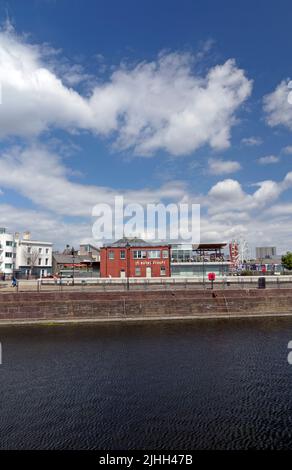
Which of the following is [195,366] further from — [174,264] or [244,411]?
[174,264]

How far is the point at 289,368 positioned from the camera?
20.9 meters

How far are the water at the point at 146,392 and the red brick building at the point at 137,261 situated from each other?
3572 cm

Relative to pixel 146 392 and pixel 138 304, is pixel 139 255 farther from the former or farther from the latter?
pixel 146 392

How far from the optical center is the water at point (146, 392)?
512 inches

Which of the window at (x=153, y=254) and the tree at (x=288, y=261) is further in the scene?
the tree at (x=288, y=261)

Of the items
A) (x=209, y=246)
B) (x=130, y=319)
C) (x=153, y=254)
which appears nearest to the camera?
(x=130, y=319)

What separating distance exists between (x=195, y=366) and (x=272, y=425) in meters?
7.61

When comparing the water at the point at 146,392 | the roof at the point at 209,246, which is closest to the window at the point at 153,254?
the roof at the point at 209,246

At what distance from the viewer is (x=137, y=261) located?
66.0 meters

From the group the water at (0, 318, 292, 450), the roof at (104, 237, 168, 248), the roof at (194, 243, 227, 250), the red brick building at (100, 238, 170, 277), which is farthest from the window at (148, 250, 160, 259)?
the water at (0, 318, 292, 450)

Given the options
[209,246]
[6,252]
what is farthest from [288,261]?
[6,252]

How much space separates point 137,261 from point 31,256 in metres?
51.1

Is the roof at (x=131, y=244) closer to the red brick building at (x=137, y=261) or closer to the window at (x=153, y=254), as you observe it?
the red brick building at (x=137, y=261)
